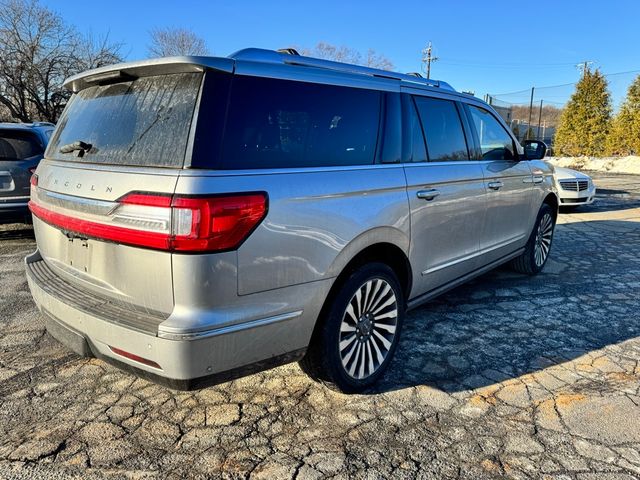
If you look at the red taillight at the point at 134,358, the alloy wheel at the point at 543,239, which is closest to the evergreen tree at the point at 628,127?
the alloy wheel at the point at 543,239

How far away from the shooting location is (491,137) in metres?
4.45

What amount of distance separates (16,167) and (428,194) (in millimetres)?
5678

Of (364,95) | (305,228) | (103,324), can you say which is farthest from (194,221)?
(364,95)

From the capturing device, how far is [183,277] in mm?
2035

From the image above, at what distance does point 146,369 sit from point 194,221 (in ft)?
2.39

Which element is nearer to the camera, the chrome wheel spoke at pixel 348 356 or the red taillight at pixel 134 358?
the red taillight at pixel 134 358

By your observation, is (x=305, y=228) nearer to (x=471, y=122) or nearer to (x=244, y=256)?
(x=244, y=256)

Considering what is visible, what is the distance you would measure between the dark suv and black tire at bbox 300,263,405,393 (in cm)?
543

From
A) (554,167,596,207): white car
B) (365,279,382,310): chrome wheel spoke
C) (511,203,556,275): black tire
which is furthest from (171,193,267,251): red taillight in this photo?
(554,167,596,207): white car

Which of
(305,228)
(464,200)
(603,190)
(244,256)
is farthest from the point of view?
(603,190)

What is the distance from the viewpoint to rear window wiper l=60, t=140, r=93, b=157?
2623 mm

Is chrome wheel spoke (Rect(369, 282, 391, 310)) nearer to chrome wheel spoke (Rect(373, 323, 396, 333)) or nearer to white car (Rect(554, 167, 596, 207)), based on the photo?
chrome wheel spoke (Rect(373, 323, 396, 333))

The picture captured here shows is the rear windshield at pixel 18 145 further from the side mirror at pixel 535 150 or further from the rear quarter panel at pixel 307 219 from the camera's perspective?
the side mirror at pixel 535 150

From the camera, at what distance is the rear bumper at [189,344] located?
2.09m
